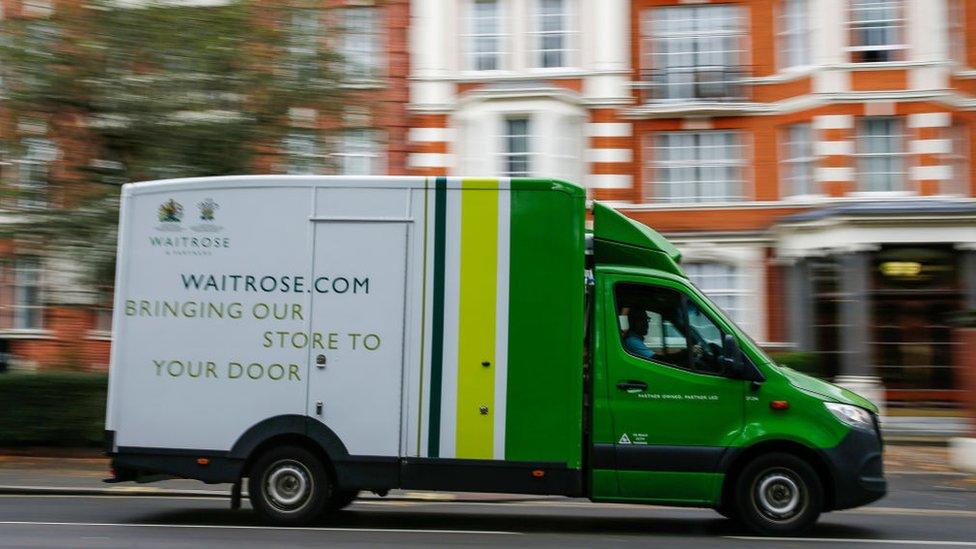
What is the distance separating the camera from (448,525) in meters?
9.82

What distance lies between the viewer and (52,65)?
14938 mm

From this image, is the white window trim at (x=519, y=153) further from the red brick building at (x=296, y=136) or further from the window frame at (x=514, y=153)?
the red brick building at (x=296, y=136)

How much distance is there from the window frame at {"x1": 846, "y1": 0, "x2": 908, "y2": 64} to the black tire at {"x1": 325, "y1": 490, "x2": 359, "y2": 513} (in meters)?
17.2

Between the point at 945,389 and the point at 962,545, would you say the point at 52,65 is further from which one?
the point at 945,389

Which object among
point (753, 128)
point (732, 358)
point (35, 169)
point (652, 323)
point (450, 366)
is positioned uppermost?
point (753, 128)

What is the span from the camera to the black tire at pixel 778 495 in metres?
8.85

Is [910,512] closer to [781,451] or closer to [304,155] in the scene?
[781,451]

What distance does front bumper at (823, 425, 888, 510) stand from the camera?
8820 millimetres

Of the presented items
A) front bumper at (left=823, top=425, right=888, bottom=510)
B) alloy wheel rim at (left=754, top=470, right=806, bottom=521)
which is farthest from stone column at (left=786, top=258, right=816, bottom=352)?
alloy wheel rim at (left=754, top=470, right=806, bottom=521)

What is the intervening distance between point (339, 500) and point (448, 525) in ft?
3.63

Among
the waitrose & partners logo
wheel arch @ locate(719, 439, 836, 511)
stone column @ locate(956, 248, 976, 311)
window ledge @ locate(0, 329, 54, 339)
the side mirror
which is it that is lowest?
wheel arch @ locate(719, 439, 836, 511)

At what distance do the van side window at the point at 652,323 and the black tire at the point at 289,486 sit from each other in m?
2.87

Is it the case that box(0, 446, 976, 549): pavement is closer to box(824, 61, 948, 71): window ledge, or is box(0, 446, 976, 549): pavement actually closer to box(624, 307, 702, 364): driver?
box(624, 307, 702, 364): driver

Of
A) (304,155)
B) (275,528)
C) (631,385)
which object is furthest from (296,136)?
(631,385)
